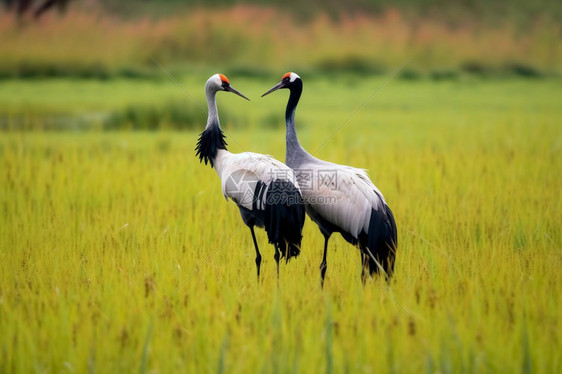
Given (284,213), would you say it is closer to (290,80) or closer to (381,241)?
(381,241)

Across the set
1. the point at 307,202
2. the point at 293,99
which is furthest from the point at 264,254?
the point at 293,99

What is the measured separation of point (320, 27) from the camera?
67.5 ft

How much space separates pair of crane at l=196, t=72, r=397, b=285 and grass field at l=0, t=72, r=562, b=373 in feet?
0.60

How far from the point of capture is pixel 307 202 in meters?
4.41

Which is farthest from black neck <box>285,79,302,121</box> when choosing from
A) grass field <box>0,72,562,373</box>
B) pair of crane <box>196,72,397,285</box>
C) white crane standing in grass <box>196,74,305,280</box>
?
grass field <box>0,72,562,373</box>

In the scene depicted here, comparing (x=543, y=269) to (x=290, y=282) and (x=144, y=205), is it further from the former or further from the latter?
(x=144, y=205)

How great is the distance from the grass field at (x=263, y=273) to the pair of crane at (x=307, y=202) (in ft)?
0.60

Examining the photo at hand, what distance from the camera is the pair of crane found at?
4090 mm

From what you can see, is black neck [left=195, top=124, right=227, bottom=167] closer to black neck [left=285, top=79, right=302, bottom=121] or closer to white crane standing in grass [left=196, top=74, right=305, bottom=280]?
white crane standing in grass [left=196, top=74, right=305, bottom=280]

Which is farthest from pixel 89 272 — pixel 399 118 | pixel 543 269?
pixel 399 118

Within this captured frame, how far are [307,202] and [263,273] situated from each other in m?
0.59

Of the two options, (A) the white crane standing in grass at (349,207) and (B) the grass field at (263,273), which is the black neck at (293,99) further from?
(B) the grass field at (263,273)

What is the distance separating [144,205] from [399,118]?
7842 mm

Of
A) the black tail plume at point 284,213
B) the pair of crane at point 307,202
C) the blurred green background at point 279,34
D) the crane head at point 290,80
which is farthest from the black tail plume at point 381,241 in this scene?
the blurred green background at point 279,34
